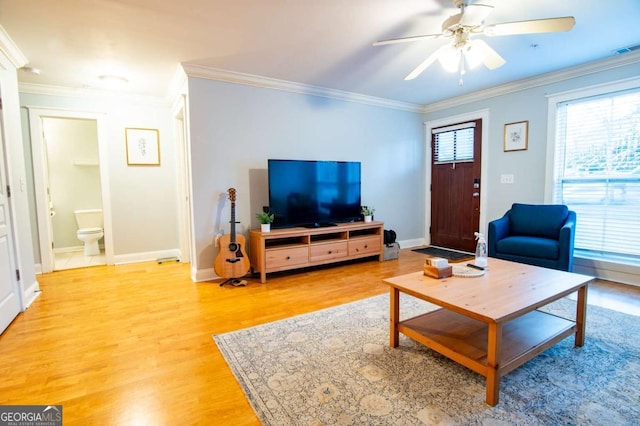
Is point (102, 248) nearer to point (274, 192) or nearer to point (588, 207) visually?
point (274, 192)

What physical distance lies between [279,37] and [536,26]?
1914 millimetres

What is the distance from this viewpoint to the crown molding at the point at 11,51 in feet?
8.29

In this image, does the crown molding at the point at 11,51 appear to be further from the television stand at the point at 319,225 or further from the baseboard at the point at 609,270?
the baseboard at the point at 609,270

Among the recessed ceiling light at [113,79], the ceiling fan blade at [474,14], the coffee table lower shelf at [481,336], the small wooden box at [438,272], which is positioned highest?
the recessed ceiling light at [113,79]

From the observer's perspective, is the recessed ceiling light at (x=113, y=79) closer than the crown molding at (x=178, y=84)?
No

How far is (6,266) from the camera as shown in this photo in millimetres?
2469

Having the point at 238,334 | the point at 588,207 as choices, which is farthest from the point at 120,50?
the point at 588,207

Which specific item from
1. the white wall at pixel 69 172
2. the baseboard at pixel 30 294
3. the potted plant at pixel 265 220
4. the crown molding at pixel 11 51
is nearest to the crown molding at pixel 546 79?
the potted plant at pixel 265 220

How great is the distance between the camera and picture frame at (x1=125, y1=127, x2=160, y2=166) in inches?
171

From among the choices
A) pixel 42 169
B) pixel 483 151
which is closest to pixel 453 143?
pixel 483 151

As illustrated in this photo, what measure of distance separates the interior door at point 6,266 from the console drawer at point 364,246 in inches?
129

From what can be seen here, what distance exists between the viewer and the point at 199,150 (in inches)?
134

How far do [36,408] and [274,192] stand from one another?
2568 mm

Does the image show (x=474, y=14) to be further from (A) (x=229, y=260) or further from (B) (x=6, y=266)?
(B) (x=6, y=266)
